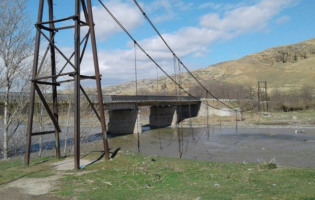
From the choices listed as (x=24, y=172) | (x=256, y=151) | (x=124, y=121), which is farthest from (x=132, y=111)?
(x=24, y=172)

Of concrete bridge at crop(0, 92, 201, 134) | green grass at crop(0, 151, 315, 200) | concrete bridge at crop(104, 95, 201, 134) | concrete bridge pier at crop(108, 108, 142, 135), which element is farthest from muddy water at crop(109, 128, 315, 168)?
concrete bridge pier at crop(108, 108, 142, 135)

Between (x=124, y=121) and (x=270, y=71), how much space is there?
10149cm

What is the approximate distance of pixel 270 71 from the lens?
5541 inches

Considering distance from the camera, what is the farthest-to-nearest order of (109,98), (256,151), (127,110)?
(127,110) → (109,98) → (256,151)

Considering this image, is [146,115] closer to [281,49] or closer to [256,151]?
[256,151]

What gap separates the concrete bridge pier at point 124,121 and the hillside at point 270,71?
43.9 meters

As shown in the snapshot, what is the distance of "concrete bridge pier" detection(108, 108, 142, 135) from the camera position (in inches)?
2125

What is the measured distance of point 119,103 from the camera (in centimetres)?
4881

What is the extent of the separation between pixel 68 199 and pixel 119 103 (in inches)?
1623

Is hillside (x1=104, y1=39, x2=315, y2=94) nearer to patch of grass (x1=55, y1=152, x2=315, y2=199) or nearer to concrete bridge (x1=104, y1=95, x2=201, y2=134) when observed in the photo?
concrete bridge (x1=104, y1=95, x2=201, y2=134)

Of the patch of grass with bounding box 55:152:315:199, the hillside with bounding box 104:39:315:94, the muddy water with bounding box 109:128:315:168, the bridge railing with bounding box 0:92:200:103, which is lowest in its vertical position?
the muddy water with bounding box 109:128:315:168

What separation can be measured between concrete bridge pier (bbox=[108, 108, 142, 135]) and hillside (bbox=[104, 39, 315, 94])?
43.9 meters

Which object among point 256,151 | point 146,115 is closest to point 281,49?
point 146,115

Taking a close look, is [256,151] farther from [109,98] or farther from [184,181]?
[109,98]
